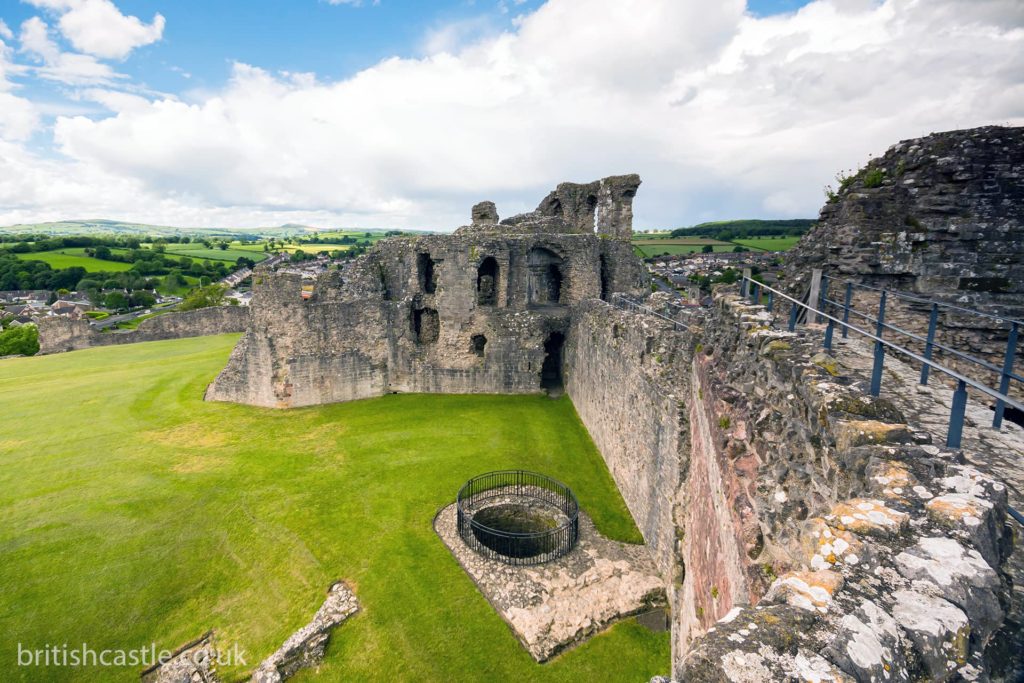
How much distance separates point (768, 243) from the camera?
251 ft

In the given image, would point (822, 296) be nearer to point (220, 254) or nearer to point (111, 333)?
point (111, 333)

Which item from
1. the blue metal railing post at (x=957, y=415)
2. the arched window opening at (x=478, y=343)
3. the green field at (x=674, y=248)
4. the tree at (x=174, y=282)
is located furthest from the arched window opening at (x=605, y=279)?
the tree at (x=174, y=282)

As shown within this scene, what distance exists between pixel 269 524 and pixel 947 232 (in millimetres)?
14429

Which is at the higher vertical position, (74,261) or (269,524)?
(74,261)

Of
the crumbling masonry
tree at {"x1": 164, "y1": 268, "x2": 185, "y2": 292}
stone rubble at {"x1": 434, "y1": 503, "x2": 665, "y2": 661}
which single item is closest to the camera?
the crumbling masonry

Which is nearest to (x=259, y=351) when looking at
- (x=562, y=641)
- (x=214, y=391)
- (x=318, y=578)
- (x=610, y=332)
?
(x=214, y=391)

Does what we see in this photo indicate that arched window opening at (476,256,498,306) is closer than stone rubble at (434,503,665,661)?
No

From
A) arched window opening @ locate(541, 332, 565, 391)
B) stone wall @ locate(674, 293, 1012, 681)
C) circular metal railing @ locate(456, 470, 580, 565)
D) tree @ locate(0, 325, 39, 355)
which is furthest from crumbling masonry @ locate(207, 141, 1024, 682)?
tree @ locate(0, 325, 39, 355)

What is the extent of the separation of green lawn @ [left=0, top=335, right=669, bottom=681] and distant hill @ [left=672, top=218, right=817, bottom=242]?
82.9 meters

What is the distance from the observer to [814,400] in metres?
3.77

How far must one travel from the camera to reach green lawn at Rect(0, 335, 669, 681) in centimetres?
838

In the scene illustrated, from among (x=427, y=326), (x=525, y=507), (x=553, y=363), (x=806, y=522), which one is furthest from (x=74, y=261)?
(x=806, y=522)

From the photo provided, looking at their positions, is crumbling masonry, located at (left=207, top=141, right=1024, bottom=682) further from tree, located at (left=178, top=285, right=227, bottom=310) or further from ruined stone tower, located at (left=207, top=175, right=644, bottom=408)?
tree, located at (left=178, top=285, right=227, bottom=310)

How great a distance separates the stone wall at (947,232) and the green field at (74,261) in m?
108
